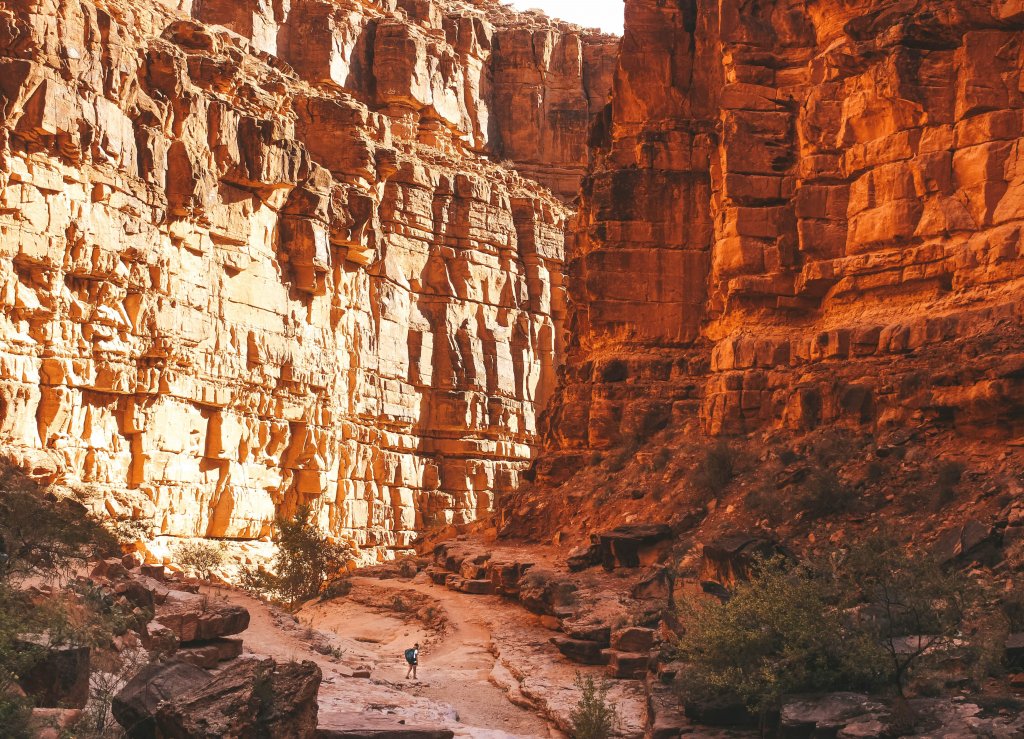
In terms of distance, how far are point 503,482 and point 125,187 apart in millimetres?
30058

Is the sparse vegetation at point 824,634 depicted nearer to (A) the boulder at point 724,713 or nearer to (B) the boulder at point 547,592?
(A) the boulder at point 724,713

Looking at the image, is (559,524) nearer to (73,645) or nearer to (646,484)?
(646,484)

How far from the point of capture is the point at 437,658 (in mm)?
20578

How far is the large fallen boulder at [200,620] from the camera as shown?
14156 millimetres

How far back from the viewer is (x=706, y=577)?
60.7 ft

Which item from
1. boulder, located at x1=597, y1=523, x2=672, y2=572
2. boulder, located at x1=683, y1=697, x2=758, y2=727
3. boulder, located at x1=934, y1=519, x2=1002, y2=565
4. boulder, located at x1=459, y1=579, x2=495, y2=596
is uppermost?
boulder, located at x1=934, y1=519, x2=1002, y2=565

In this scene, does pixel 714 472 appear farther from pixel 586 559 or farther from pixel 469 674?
pixel 469 674

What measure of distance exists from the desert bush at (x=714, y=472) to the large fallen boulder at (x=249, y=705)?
13.5m

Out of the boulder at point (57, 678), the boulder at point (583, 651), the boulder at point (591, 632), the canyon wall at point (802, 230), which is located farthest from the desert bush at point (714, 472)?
the boulder at point (57, 678)

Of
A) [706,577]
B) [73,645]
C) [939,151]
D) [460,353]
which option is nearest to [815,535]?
[706,577]

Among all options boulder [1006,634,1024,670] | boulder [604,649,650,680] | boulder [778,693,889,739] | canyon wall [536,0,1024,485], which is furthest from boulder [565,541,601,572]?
boulder [1006,634,1024,670]

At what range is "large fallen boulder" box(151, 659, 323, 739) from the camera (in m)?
9.79

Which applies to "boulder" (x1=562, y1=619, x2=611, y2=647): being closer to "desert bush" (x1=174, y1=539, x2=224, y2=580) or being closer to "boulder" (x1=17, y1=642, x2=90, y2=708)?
"boulder" (x1=17, y1=642, x2=90, y2=708)

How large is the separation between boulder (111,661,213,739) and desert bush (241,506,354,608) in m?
17.8
